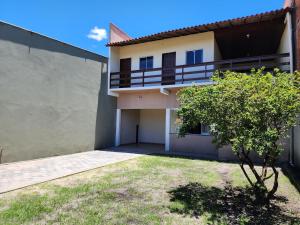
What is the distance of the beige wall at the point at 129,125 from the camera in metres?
16.1

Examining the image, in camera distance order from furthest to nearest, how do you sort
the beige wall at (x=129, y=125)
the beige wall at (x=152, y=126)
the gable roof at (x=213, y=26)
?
the beige wall at (x=152, y=126)
the beige wall at (x=129, y=125)
the gable roof at (x=213, y=26)

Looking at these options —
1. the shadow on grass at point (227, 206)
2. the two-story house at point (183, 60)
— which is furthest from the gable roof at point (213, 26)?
the shadow on grass at point (227, 206)

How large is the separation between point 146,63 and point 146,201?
36.2 feet

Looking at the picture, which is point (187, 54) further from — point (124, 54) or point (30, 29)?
point (30, 29)

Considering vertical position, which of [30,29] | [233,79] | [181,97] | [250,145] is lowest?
[250,145]

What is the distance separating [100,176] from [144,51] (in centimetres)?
966

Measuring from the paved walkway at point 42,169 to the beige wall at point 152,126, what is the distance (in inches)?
268

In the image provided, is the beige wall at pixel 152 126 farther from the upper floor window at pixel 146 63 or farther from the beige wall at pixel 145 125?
the upper floor window at pixel 146 63

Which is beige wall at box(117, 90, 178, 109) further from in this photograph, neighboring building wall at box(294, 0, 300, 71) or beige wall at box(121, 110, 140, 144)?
neighboring building wall at box(294, 0, 300, 71)

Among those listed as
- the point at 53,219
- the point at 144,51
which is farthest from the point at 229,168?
the point at 144,51

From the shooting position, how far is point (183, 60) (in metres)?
13.8

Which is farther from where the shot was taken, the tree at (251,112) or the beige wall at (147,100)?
the beige wall at (147,100)

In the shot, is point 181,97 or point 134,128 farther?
point 134,128

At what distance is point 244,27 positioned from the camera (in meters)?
11.5
